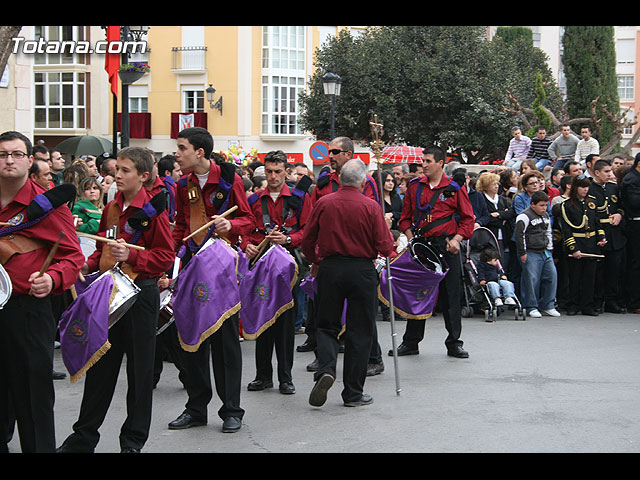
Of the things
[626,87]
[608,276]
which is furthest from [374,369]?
[626,87]

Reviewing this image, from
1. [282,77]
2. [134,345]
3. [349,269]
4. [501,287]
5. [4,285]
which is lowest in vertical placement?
[501,287]

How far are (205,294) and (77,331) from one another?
1.22 metres

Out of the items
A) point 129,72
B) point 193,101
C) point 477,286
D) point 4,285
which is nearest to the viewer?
point 4,285

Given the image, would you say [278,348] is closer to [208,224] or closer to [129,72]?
[208,224]

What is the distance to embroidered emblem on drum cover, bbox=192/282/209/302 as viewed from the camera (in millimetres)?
7098

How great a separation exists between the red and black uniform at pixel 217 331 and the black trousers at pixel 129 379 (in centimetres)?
92

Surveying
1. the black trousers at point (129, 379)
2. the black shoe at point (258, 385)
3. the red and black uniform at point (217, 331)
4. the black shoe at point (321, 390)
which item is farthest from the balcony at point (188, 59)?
the black trousers at point (129, 379)

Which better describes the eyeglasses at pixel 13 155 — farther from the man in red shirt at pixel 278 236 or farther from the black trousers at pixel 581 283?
the black trousers at pixel 581 283

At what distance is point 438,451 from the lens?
655 centimetres

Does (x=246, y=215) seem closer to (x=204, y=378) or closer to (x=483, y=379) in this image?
(x=204, y=378)

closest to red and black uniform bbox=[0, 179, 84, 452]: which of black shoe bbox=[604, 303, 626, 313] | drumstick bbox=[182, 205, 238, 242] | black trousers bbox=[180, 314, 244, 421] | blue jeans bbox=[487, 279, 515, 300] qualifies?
drumstick bbox=[182, 205, 238, 242]

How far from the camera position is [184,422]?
23.8 ft

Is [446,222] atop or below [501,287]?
atop

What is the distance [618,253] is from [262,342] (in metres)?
7.44
